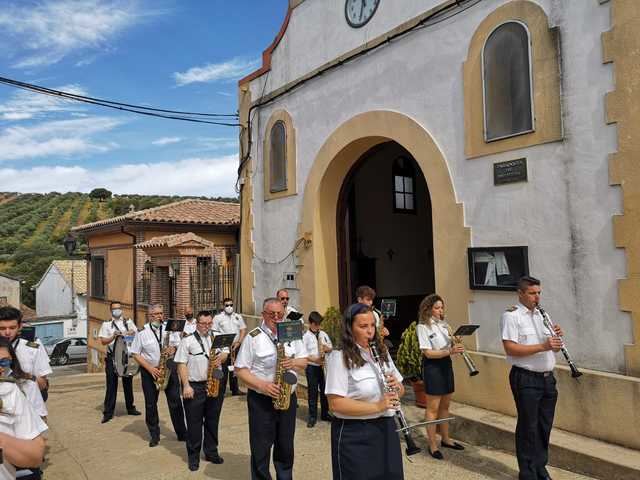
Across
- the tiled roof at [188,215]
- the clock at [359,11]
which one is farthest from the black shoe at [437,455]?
the tiled roof at [188,215]

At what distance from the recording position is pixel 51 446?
7.45 meters

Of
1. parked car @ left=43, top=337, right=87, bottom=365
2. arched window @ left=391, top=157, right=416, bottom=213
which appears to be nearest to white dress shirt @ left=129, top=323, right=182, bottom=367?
arched window @ left=391, top=157, right=416, bottom=213

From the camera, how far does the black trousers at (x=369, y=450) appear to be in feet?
11.2

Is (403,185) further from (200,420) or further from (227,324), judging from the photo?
(200,420)

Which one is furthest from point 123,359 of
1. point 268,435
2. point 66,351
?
point 66,351

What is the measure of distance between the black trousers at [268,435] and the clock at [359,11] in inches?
266

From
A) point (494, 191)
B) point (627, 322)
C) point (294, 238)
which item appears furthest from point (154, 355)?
point (627, 322)

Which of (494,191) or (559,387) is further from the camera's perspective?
(494,191)

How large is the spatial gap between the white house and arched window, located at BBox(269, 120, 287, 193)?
30.4 metres

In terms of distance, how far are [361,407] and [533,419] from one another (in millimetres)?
2325

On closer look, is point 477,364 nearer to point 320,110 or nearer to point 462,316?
point 462,316

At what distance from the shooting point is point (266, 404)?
4.80 metres

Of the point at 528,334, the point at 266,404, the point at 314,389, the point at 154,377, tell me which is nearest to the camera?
the point at 266,404

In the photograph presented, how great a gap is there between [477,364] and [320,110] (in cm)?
553
